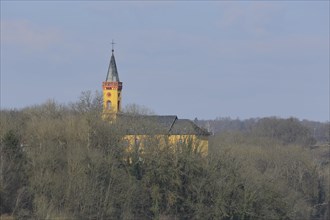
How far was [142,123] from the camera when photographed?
6191cm

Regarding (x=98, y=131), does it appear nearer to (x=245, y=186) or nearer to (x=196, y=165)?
(x=196, y=165)

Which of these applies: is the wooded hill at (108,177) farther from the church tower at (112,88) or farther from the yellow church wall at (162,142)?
the church tower at (112,88)

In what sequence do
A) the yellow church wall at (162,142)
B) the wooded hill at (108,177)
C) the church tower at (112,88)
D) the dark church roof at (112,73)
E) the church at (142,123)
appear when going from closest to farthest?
1. the wooded hill at (108,177)
2. the yellow church wall at (162,142)
3. the church at (142,123)
4. the church tower at (112,88)
5. the dark church roof at (112,73)

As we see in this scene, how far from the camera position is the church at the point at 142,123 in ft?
197

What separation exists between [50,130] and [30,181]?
255 inches

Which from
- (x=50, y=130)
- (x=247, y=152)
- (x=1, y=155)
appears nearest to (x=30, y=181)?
(x=1, y=155)

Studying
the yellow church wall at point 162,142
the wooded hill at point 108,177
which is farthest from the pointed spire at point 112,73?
the yellow church wall at point 162,142

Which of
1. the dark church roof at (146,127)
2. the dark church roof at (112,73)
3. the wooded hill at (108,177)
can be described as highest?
the dark church roof at (112,73)

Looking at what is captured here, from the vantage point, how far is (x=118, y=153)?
178ft

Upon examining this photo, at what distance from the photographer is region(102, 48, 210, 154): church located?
197 ft

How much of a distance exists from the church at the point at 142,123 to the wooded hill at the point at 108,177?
53.8 inches

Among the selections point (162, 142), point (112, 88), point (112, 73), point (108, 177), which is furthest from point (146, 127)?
point (112, 73)

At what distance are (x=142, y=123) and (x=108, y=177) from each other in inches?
470

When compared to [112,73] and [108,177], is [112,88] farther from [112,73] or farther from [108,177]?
[108,177]
